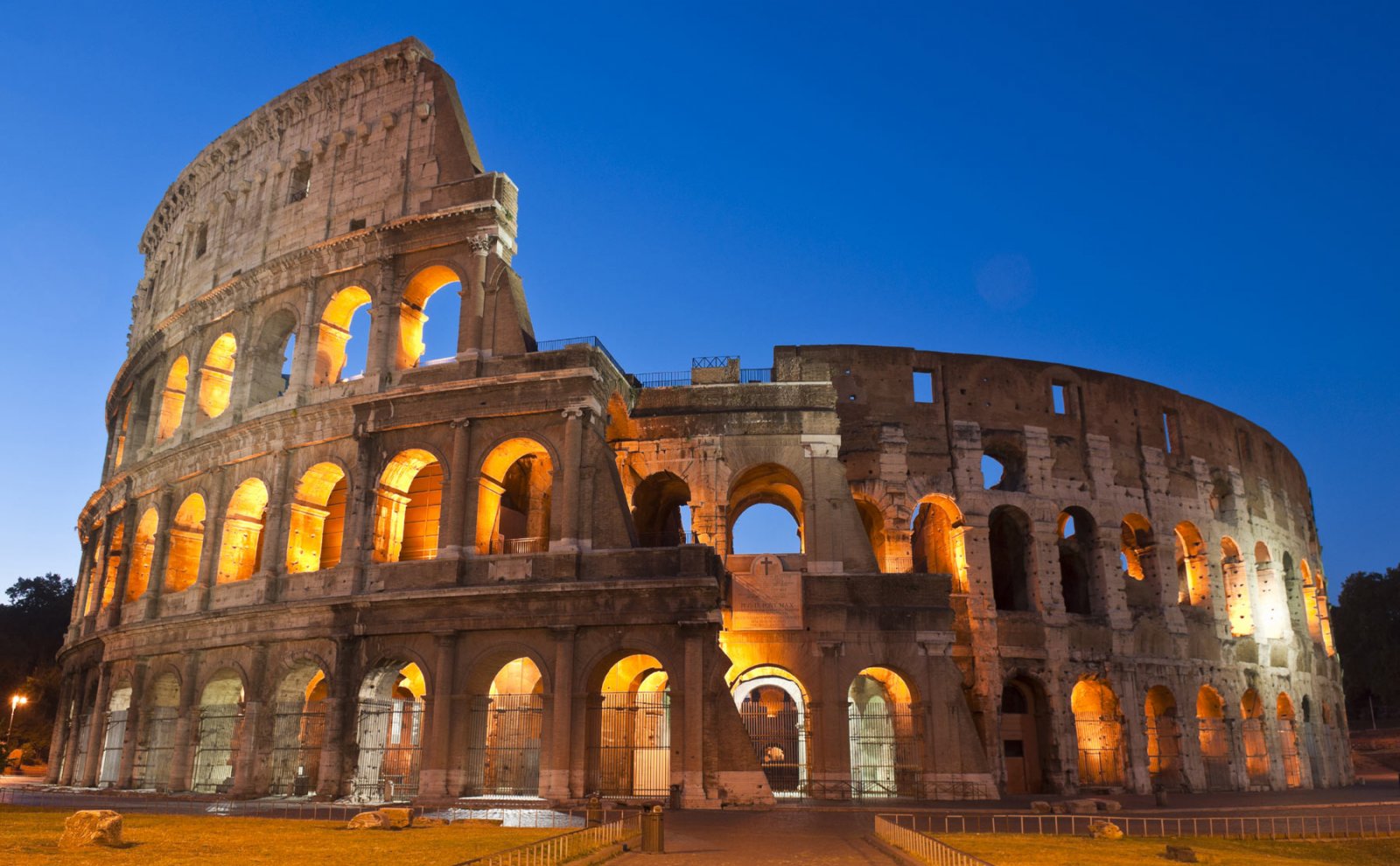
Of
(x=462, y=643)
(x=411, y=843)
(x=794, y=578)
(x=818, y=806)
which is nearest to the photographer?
(x=411, y=843)

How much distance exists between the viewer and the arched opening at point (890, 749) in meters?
21.3

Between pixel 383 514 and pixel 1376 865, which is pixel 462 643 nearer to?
pixel 383 514

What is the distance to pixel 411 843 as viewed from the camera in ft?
37.2

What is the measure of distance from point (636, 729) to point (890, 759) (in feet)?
19.1

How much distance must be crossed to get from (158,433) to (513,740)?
12.6m

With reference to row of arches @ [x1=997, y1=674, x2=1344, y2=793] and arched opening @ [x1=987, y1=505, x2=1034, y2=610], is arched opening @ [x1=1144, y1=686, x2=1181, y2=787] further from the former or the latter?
arched opening @ [x1=987, y1=505, x2=1034, y2=610]

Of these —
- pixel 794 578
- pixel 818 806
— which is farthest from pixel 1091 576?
pixel 818 806

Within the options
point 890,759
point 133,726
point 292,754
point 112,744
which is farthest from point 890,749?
point 112,744

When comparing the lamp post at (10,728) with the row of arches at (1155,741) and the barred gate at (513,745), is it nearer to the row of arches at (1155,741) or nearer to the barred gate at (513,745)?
the barred gate at (513,745)

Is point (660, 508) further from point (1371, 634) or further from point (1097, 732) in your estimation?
point (1371, 634)

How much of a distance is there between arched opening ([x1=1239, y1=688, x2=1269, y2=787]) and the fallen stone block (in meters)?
26.4

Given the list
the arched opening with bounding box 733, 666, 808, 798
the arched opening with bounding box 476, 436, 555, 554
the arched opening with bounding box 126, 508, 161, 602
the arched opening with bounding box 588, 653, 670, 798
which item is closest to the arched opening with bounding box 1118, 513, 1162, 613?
the arched opening with bounding box 733, 666, 808, 798

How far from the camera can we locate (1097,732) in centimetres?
2598

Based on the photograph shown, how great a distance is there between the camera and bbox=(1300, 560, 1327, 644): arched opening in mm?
33500
